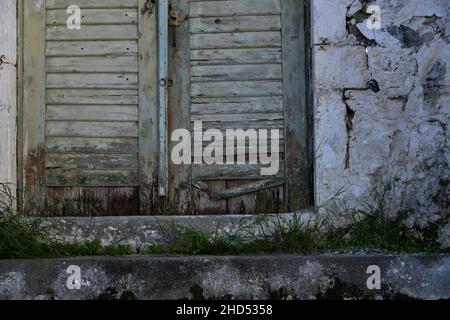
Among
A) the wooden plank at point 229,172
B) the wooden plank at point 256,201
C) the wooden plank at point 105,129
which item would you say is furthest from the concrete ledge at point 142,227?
the wooden plank at point 105,129

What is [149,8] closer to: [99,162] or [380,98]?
[99,162]

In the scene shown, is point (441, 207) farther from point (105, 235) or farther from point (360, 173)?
point (105, 235)

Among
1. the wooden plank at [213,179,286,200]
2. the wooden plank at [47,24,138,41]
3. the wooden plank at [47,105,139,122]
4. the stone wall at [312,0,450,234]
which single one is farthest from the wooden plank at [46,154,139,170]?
the stone wall at [312,0,450,234]

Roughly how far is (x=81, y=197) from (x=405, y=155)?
81.0 inches

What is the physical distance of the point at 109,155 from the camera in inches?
202

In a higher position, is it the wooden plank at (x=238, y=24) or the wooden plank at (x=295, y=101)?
the wooden plank at (x=238, y=24)

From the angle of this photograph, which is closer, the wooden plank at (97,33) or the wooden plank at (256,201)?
the wooden plank at (256,201)

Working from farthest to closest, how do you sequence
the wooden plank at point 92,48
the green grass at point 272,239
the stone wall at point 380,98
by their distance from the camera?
1. the wooden plank at point 92,48
2. the stone wall at point 380,98
3. the green grass at point 272,239

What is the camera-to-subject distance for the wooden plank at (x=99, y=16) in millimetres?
5156

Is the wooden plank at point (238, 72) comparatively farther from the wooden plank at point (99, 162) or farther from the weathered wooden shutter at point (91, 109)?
the wooden plank at point (99, 162)

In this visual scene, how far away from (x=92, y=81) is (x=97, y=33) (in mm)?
315

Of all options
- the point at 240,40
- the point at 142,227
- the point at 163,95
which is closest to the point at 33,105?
the point at 163,95

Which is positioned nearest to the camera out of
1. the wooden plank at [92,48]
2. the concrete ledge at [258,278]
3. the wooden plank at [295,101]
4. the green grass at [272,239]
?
the concrete ledge at [258,278]
